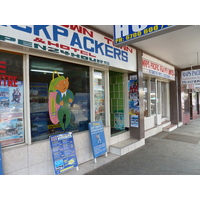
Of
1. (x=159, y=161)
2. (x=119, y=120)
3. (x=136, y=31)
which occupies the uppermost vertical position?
(x=136, y=31)

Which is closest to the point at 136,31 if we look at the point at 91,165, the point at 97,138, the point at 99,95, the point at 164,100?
the point at 99,95

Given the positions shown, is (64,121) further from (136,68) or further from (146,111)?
(146,111)

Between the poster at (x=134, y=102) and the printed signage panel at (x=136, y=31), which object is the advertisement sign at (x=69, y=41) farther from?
the printed signage panel at (x=136, y=31)

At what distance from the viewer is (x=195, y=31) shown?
407 centimetres

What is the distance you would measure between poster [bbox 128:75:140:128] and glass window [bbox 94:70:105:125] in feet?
4.39

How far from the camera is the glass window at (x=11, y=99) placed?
2691 millimetres

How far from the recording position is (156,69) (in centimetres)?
659

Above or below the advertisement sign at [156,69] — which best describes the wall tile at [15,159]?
below

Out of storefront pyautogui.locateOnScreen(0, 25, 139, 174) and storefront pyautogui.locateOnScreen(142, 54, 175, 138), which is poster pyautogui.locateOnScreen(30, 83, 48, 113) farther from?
storefront pyautogui.locateOnScreen(142, 54, 175, 138)

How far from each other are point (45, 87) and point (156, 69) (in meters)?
5.19

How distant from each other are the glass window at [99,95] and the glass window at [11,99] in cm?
211

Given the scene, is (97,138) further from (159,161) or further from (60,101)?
(159,161)

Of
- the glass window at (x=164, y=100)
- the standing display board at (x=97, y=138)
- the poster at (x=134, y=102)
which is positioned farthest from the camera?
the glass window at (x=164, y=100)

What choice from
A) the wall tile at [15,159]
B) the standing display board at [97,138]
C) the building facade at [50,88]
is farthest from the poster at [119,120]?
the wall tile at [15,159]
